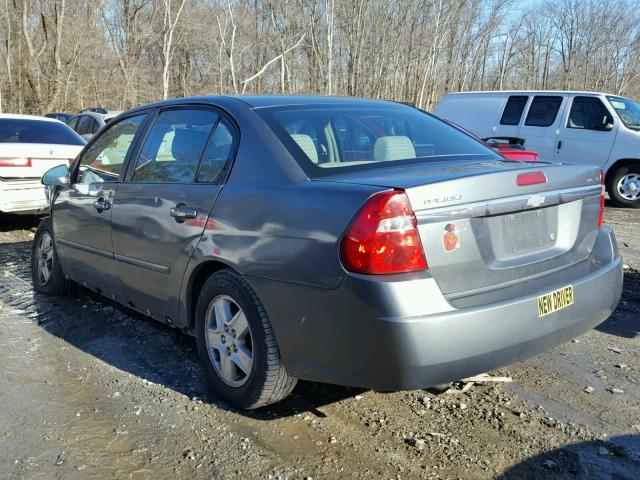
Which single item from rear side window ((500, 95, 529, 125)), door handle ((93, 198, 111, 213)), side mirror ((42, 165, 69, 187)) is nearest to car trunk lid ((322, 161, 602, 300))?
door handle ((93, 198, 111, 213))

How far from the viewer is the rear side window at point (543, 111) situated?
10.8 m

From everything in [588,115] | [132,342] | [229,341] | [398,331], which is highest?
[588,115]

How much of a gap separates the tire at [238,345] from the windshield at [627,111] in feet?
31.0

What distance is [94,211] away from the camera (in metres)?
4.31

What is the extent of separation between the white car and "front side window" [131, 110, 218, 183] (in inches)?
183

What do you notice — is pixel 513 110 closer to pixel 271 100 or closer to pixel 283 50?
pixel 271 100

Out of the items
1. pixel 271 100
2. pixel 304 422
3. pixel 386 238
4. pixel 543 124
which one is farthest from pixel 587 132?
pixel 386 238

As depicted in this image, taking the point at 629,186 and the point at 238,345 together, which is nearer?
the point at 238,345

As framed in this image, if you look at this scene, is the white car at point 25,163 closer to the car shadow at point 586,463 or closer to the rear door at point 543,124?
the car shadow at point 586,463

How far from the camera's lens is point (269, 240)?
111 inches

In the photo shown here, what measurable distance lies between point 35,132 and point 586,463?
8.39 m

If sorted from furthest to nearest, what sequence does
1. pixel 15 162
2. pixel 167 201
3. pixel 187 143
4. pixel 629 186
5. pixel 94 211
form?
pixel 629 186
pixel 15 162
pixel 94 211
pixel 187 143
pixel 167 201

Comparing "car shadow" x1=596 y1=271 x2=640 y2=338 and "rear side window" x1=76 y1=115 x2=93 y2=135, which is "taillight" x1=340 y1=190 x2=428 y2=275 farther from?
"rear side window" x1=76 y1=115 x2=93 y2=135

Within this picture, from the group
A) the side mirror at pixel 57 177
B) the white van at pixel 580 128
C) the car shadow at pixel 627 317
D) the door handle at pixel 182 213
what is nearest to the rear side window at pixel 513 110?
the white van at pixel 580 128
